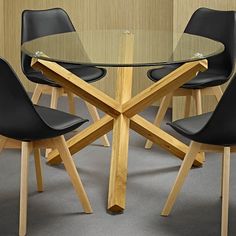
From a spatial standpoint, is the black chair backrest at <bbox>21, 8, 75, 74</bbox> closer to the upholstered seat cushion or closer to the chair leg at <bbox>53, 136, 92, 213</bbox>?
the chair leg at <bbox>53, 136, 92, 213</bbox>

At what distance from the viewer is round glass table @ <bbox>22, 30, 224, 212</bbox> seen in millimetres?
3342

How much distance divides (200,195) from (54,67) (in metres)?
1.10

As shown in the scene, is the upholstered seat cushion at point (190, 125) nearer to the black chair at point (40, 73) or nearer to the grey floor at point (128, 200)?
the grey floor at point (128, 200)

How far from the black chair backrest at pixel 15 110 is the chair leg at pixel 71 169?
7.6 inches

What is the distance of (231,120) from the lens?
284 cm

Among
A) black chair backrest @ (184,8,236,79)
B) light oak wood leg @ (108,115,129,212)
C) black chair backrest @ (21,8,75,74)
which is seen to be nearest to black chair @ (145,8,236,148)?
black chair backrest @ (184,8,236,79)

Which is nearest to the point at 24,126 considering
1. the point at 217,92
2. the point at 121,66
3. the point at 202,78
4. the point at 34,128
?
the point at 34,128

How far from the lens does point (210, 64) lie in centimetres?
435

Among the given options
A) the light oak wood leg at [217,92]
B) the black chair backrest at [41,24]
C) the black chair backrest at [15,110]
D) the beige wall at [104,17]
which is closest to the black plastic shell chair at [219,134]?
the black chair backrest at [15,110]

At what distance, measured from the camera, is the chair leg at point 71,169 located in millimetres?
3131

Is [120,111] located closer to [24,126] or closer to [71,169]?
[71,169]

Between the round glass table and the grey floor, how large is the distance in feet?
0.39

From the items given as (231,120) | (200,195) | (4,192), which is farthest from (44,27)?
(231,120)

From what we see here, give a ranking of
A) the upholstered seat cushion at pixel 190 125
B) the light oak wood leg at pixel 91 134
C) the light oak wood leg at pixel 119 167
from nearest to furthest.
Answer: the upholstered seat cushion at pixel 190 125, the light oak wood leg at pixel 119 167, the light oak wood leg at pixel 91 134
